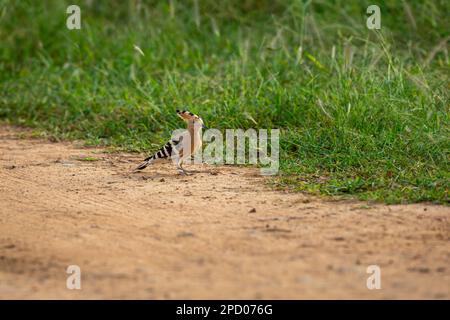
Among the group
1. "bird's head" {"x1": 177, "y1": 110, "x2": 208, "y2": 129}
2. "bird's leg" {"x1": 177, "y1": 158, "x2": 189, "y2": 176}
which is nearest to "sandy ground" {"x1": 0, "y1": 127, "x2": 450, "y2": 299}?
"bird's leg" {"x1": 177, "y1": 158, "x2": 189, "y2": 176}

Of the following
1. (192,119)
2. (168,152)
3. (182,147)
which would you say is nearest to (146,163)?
(168,152)

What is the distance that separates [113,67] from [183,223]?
4.66 m

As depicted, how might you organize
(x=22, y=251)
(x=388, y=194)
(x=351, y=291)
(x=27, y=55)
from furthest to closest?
(x=27, y=55)
(x=388, y=194)
(x=22, y=251)
(x=351, y=291)

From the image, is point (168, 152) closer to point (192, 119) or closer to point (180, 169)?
point (180, 169)

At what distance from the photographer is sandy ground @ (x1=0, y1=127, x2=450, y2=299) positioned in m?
4.02

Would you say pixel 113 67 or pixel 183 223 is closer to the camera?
pixel 183 223

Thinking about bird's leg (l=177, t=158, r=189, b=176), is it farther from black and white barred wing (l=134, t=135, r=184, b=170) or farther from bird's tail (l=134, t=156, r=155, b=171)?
bird's tail (l=134, t=156, r=155, b=171)

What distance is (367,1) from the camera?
10039 mm

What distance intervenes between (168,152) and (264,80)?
2035 millimetres

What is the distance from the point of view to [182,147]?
6516mm

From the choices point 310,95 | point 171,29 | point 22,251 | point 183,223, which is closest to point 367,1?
point 171,29

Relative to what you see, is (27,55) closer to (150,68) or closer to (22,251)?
(150,68)

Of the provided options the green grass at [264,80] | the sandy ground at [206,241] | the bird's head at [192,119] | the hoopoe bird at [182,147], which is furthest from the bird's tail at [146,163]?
the green grass at [264,80]
